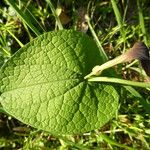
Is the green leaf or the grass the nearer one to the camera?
the green leaf

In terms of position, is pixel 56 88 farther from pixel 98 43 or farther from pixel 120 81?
pixel 98 43

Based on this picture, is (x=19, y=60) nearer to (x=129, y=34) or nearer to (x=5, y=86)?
(x=5, y=86)

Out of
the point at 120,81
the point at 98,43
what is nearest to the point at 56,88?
the point at 120,81

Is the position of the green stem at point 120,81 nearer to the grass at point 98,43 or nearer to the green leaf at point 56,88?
the green leaf at point 56,88

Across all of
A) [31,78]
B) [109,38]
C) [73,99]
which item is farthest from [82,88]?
[109,38]

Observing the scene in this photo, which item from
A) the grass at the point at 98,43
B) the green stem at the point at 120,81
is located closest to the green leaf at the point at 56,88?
the green stem at the point at 120,81

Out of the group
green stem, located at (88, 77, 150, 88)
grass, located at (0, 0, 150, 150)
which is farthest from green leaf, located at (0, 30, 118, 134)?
grass, located at (0, 0, 150, 150)

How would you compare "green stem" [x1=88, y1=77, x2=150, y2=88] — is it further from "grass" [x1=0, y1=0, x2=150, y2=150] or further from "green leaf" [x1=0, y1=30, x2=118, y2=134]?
"grass" [x1=0, y1=0, x2=150, y2=150]
